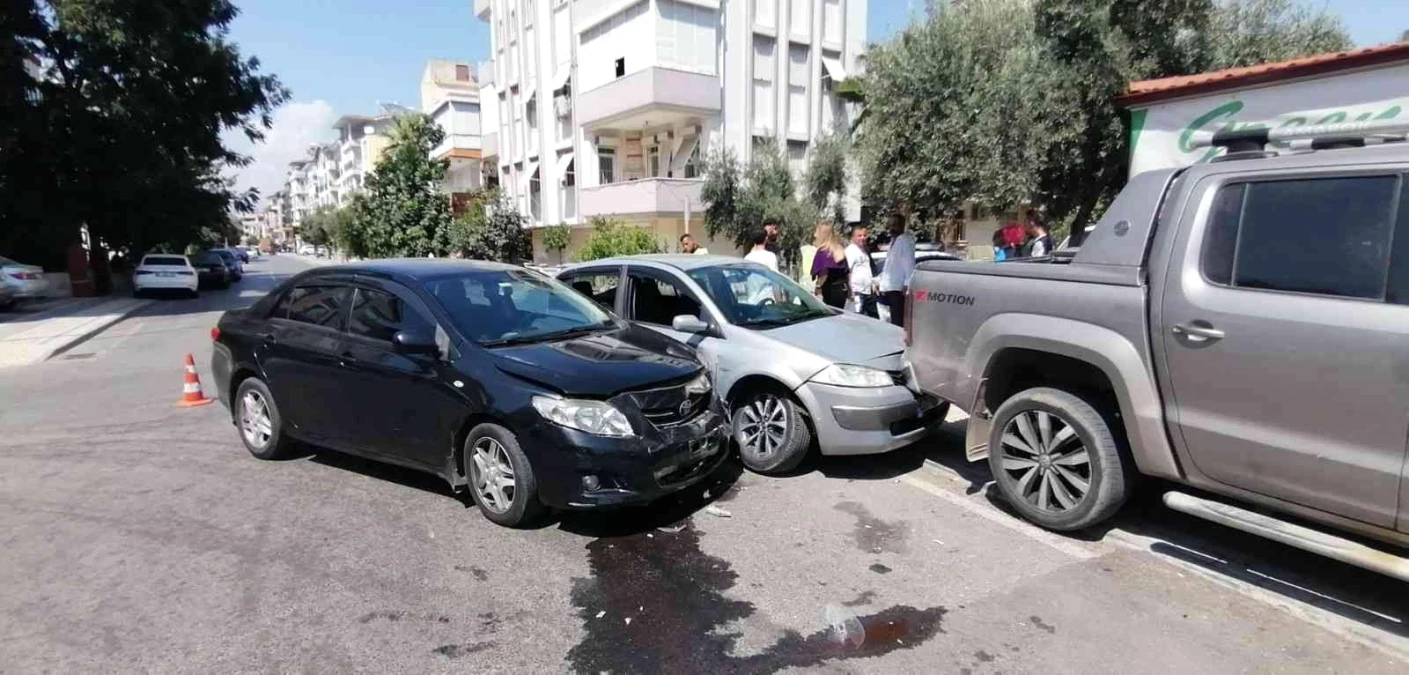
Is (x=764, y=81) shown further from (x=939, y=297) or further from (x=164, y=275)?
(x=939, y=297)

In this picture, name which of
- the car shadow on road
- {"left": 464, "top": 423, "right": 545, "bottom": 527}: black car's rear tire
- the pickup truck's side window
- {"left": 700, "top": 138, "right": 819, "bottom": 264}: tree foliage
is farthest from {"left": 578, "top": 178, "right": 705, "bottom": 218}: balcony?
the pickup truck's side window

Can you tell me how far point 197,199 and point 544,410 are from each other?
28.7 meters

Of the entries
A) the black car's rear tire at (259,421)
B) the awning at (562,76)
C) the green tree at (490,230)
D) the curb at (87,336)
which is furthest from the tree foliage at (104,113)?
the black car's rear tire at (259,421)

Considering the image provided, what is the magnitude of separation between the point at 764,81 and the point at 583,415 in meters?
26.4

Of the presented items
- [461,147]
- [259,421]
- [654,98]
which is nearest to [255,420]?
[259,421]

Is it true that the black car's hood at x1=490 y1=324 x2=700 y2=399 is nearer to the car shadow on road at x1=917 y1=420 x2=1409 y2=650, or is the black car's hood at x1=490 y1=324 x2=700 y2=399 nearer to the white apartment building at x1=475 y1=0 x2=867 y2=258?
the car shadow on road at x1=917 y1=420 x2=1409 y2=650

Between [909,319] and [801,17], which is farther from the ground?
[801,17]

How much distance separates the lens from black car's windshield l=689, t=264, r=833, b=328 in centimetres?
576

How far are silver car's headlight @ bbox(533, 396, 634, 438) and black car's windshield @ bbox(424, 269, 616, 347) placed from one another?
71 centimetres

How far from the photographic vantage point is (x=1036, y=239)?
34.1 feet

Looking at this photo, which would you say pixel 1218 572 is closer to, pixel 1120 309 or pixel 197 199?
pixel 1120 309

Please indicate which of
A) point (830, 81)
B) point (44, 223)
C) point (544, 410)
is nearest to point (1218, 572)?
point (544, 410)

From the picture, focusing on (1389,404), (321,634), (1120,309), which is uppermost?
(1120,309)

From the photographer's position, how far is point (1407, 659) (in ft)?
9.86
